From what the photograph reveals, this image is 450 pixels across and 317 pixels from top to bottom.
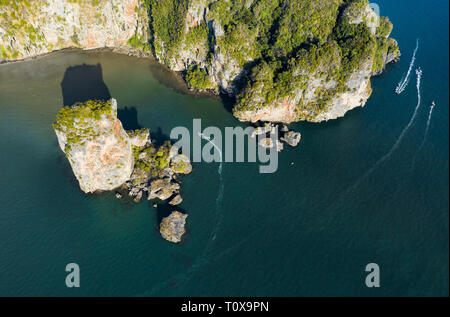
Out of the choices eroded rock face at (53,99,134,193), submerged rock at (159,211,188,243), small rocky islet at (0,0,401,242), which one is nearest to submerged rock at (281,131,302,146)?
small rocky islet at (0,0,401,242)

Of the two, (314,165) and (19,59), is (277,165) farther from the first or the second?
(19,59)

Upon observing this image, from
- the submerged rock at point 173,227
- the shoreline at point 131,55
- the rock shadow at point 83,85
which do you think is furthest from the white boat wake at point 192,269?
the rock shadow at point 83,85

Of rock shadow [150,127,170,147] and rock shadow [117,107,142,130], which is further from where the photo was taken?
rock shadow [117,107,142,130]

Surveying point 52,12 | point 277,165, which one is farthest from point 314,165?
point 52,12

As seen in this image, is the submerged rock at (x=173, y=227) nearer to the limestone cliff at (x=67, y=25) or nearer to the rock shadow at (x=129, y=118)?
the rock shadow at (x=129, y=118)

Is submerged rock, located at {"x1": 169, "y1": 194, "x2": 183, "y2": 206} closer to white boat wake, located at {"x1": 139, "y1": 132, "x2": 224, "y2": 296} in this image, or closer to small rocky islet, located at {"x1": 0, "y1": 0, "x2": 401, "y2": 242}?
small rocky islet, located at {"x1": 0, "y1": 0, "x2": 401, "y2": 242}

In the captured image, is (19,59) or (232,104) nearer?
(232,104)
